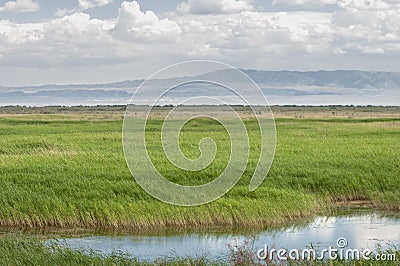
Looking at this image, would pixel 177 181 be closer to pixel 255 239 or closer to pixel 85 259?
pixel 255 239

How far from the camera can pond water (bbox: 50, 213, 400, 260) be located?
18.9 metres

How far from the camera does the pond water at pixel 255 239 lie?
1888 centimetres

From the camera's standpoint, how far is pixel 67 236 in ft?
67.4

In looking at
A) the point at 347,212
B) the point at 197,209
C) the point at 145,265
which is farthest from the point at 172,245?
the point at 347,212

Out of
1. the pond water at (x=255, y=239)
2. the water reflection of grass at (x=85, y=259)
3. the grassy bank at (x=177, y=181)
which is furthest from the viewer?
the grassy bank at (x=177, y=181)

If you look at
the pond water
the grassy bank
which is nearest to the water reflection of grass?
the pond water

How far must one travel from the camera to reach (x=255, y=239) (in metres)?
20.3

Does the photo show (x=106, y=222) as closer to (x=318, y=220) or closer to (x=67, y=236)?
(x=67, y=236)

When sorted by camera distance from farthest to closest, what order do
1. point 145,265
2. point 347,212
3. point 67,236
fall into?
point 347,212, point 67,236, point 145,265

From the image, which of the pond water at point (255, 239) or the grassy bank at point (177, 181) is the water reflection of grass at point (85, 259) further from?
the grassy bank at point (177, 181)

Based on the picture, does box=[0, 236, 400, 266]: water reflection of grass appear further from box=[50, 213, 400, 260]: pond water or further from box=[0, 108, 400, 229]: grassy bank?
box=[0, 108, 400, 229]: grassy bank

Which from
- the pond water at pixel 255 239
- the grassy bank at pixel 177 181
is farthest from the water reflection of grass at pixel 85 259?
the grassy bank at pixel 177 181

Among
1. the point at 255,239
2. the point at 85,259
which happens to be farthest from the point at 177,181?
the point at 85,259

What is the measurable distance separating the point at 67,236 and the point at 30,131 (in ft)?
109
